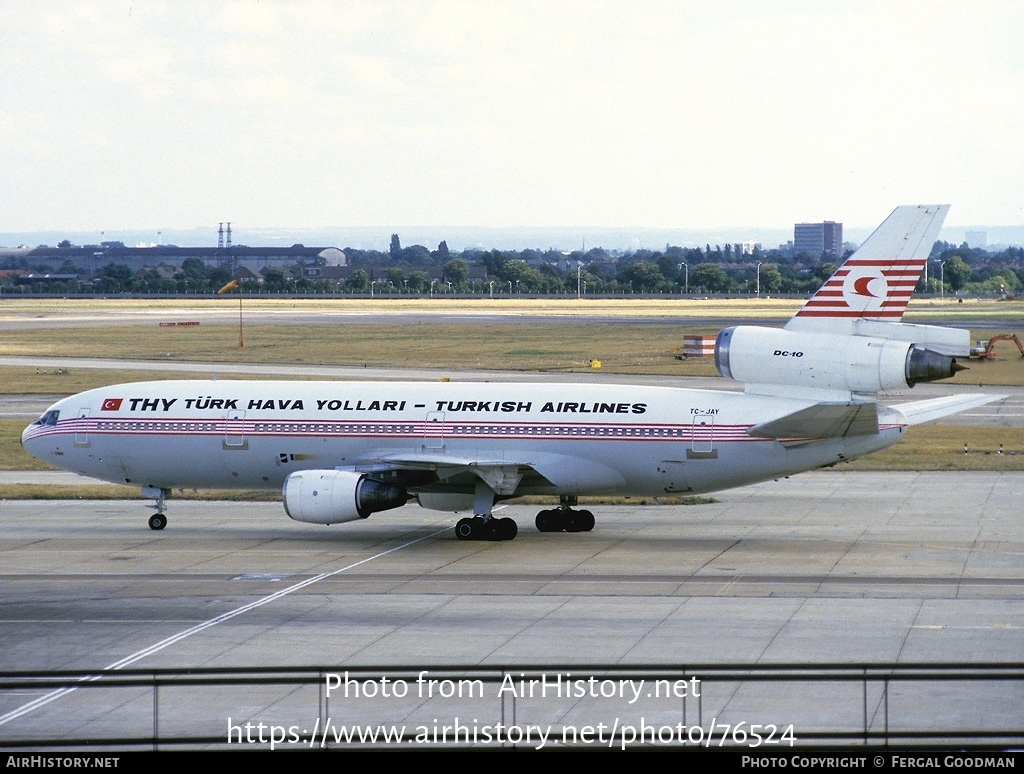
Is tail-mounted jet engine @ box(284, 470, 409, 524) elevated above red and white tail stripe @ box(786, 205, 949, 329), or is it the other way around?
red and white tail stripe @ box(786, 205, 949, 329)

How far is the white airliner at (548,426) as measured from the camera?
3631cm

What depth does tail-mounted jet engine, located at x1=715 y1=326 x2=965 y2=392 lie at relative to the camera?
34.9 metres

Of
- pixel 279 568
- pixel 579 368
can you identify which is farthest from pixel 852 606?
pixel 579 368

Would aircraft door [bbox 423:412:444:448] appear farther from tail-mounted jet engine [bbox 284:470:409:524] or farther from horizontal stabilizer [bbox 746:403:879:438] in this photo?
horizontal stabilizer [bbox 746:403:879:438]

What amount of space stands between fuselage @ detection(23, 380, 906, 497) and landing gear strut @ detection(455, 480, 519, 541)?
3.33ft

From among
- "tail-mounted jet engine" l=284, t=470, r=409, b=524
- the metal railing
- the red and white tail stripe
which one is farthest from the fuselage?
the metal railing

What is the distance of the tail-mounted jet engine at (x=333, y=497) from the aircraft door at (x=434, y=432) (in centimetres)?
217

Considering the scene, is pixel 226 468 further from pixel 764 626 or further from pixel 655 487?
pixel 764 626

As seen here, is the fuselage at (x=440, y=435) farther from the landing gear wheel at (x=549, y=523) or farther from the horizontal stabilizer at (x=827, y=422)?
the landing gear wheel at (x=549, y=523)

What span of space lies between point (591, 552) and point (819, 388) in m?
7.86

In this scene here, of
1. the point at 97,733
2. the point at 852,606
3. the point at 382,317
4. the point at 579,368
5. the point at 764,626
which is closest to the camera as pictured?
the point at 97,733

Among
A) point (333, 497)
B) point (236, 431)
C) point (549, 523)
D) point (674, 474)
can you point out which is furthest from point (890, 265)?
point (236, 431)

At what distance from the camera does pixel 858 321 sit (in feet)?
119

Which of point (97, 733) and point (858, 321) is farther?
point (858, 321)
